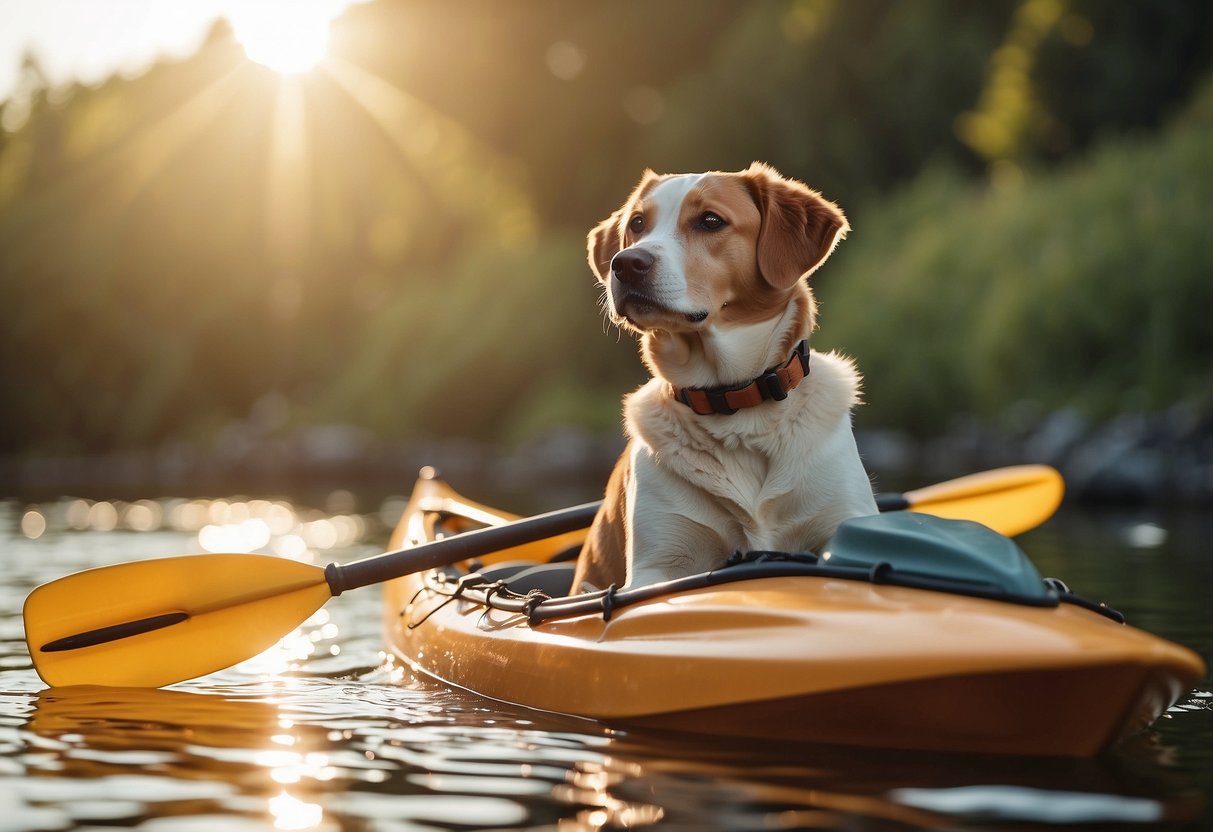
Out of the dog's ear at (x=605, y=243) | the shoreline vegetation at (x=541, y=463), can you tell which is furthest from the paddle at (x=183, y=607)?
the shoreline vegetation at (x=541, y=463)

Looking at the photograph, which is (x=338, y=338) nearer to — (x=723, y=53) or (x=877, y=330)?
(x=723, y=53)

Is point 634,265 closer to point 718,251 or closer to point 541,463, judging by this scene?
point 718,251

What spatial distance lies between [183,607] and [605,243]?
2107 mm

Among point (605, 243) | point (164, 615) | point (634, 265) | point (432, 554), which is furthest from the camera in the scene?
point (432, 554)

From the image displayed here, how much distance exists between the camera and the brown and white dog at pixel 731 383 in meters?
3.99

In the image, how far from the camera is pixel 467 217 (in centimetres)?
3250

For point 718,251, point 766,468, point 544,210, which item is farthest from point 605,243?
point 544,210

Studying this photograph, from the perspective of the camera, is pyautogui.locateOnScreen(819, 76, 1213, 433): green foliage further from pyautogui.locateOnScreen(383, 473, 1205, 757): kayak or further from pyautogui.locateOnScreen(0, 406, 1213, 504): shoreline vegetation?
pyautogui.locateOnScreen(383, 473, 1205, 757): kayak

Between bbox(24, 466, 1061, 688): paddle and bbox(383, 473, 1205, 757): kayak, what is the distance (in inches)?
41.7

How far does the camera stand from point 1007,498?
6863mm

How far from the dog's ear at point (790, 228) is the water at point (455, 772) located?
1375mm

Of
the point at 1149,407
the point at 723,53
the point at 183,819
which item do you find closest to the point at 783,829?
the point at 183,819

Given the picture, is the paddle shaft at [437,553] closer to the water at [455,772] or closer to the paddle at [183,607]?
the paddle at [183,607]

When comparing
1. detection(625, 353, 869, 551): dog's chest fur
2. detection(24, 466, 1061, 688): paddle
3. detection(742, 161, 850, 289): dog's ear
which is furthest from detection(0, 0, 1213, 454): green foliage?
detection(625, 353, 869, 551): dog's chest fur
